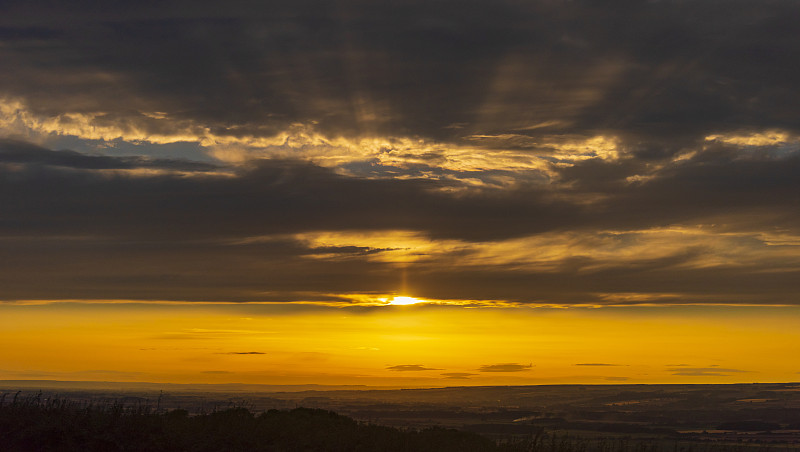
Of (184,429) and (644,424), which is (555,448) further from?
(644,424)

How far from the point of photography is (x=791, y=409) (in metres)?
179

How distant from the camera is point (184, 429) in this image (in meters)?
24.8

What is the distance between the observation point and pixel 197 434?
24.2 m

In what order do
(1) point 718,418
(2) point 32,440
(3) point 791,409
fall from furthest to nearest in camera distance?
(3) point 791,409 → (1) point 718,418 → (2) point 32,440

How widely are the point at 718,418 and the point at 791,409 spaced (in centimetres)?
2483

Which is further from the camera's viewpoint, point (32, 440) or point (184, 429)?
point (184, 429)

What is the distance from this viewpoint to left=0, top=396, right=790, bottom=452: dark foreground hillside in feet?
74.9

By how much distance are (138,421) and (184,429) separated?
1.49m

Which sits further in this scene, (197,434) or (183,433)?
(197,434)

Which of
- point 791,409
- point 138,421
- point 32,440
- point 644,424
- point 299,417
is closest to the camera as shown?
point 32,440

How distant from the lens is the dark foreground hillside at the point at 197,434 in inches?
899

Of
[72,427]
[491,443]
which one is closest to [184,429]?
A: [72,427]

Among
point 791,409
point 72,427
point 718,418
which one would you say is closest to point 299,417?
point 72,427

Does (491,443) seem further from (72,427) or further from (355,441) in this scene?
(72,427)
